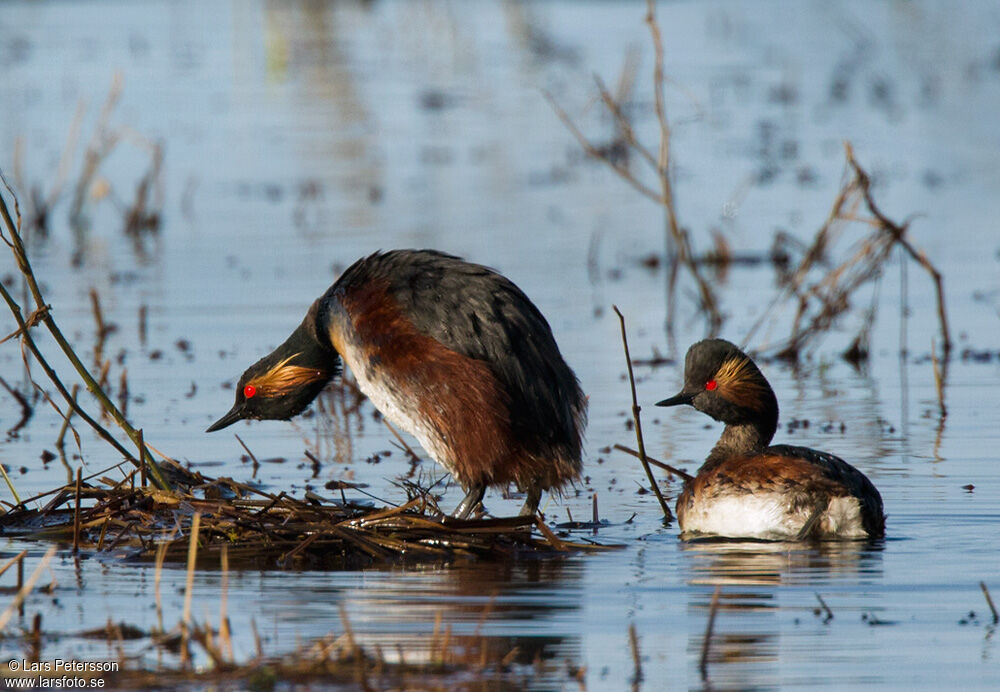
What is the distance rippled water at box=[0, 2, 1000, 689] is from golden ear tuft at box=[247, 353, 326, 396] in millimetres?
524

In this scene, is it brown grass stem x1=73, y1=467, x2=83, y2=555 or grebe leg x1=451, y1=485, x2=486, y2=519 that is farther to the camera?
grebe leg x1=451, y1=485, x2=486, y2=519

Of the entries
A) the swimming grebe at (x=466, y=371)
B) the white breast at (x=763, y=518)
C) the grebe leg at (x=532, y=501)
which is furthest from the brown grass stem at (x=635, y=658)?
the grebe leg at (x=532, y=501)

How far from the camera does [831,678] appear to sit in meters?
4.79

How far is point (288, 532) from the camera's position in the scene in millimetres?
6383

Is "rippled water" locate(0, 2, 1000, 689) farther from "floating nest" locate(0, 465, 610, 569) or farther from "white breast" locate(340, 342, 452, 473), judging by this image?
"white breast" locate(340, 342, 452, 473)

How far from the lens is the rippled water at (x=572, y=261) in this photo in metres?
5.47

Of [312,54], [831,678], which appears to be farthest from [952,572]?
[312,54]

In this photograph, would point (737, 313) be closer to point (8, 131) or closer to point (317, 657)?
point (317, 657)

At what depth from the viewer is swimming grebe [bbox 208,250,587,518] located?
6.79 metres

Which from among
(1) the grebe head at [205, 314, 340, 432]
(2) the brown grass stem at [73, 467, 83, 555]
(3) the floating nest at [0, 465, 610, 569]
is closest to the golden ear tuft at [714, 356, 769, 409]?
(3) the floating nest at [0, 465, 610, 569]

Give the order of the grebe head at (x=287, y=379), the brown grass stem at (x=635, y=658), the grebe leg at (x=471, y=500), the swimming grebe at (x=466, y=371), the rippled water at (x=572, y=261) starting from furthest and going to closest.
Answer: the grebe head at (x=287, y=379)
the grebe leg at (x=471, y=500)
the swimming grebe at (x=466, y=371)
the rippled water at (x=572, y=261)
the brown grass stem at (x=635, y=658)

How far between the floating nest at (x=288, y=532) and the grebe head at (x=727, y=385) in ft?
3.13

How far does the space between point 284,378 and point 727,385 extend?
1.91 metres

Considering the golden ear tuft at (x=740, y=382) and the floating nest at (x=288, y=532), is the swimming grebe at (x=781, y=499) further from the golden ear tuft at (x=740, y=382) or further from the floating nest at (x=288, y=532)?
the floating nest at (x=288, y=532)
